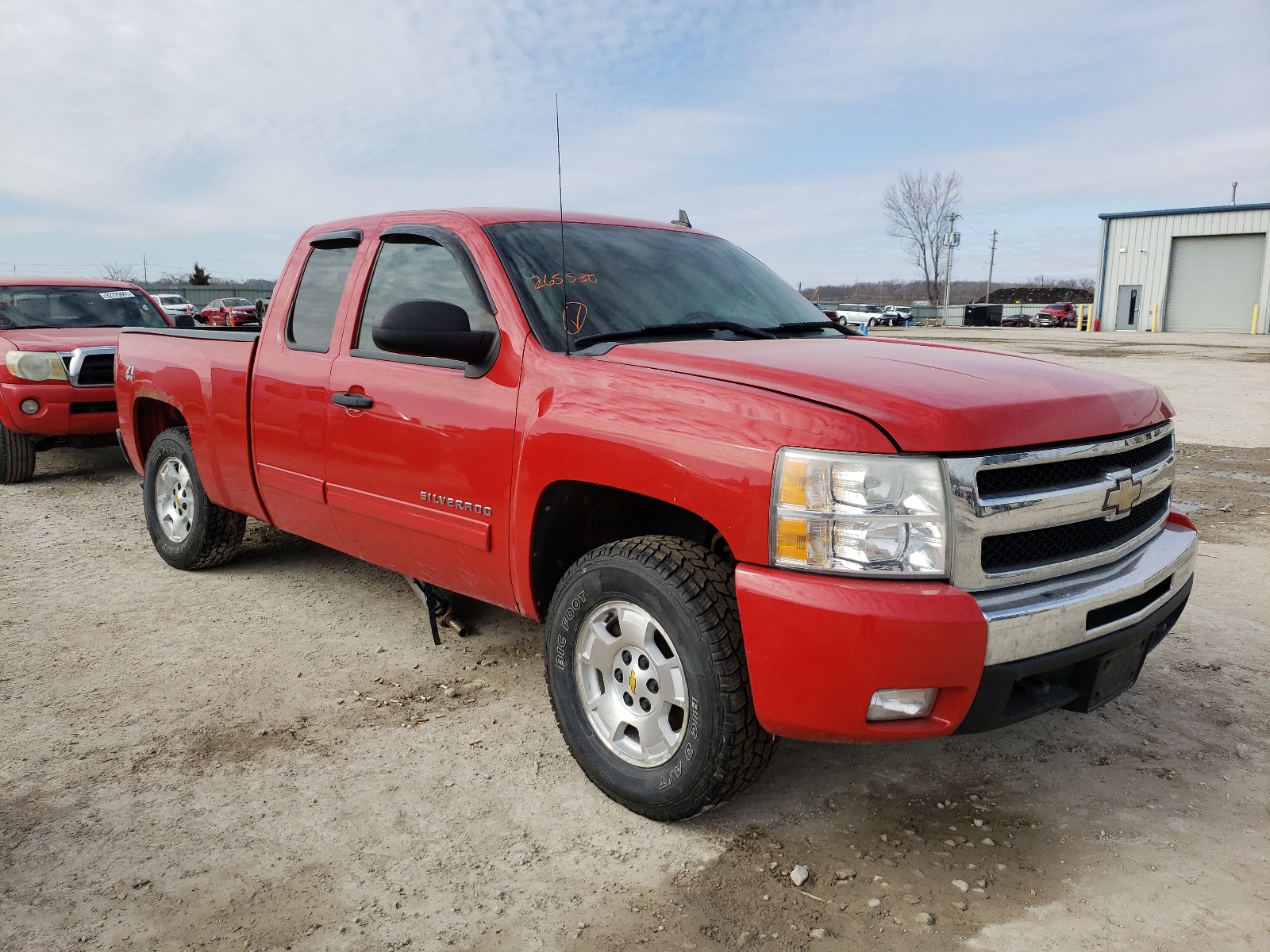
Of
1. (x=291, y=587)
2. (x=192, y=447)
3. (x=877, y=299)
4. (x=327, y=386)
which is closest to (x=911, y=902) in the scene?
(x=327, y=386)

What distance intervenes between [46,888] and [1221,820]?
3.29m

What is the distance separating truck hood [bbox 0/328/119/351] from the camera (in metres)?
7.89

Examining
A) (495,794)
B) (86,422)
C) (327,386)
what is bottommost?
(495,794)

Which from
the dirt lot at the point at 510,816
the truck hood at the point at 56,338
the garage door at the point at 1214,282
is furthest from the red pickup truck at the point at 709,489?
the garage door at the point at 1214,282

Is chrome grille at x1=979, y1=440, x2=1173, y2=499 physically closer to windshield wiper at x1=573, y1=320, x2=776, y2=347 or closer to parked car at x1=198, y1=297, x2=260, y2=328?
windshield wiper at x1=573, y1=320, x2=776, y2=347

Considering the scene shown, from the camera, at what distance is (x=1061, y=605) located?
7.93ft

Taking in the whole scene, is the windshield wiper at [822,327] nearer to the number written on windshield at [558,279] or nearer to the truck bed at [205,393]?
the number written on windshield at [558,279]

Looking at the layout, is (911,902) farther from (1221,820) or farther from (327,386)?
(327,386)

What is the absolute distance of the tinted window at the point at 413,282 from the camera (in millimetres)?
3488

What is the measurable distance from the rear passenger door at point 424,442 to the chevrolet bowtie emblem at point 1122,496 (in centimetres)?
177

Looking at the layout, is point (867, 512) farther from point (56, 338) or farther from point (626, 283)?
point (56, 338)

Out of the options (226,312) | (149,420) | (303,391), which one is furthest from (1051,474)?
(226,312)

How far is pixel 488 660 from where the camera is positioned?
4059 millimetres

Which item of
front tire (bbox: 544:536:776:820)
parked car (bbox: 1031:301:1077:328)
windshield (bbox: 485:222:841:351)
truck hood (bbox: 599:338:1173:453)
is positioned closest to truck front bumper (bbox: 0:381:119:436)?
windshield (bbox: 485:222:841:351)
